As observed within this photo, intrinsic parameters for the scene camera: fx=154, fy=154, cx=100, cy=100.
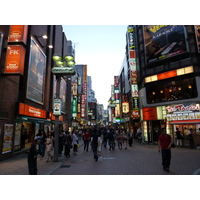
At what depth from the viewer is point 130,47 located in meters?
27.6

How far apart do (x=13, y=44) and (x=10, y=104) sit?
4721mm

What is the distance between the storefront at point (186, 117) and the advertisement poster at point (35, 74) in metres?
16.5

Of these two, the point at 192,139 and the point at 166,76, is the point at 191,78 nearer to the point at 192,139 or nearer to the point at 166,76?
the point at 166,76

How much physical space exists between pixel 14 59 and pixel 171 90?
18.7 meters

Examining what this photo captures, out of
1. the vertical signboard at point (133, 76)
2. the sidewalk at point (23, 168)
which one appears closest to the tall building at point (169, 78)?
the vertical signboard at point (133, 76)

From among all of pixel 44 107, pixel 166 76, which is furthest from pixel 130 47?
pixel 44 107

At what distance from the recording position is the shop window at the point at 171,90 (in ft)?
62.1

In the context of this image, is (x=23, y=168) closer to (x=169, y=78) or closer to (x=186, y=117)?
(x=186, y=117)

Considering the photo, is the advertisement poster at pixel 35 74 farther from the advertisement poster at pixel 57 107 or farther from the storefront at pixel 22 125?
the advertisement poster at pixel 57 107

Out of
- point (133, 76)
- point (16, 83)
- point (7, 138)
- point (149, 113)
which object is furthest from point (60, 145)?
point (133, 76)

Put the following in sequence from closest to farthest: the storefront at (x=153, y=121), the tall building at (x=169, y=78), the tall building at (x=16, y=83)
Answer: the tall building at (x=16, y=83) < the tall building at (x=169, y=78) < the storefront at (x=153, y=121)

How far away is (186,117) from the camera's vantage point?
1705cm

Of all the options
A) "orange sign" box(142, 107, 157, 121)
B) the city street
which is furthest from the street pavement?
"orange sign" box(142, 107, 157, 121)

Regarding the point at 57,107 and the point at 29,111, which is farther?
the point at 29,111
